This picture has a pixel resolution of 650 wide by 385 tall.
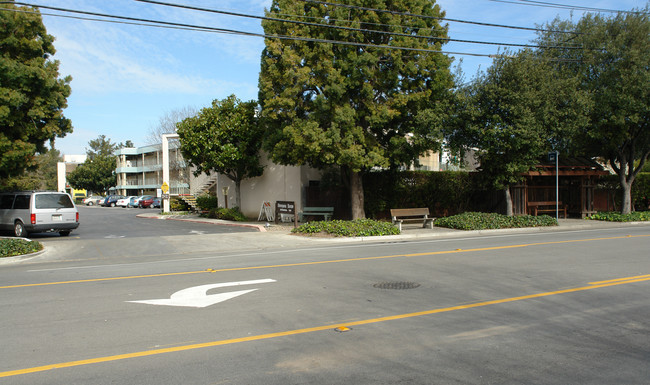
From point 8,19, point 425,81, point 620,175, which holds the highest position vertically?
point 8,19

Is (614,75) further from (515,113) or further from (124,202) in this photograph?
(124,202)

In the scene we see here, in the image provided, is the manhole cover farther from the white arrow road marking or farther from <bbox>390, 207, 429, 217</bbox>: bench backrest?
<bbox>390, 207, 429, 217</bbox>: bench backrest

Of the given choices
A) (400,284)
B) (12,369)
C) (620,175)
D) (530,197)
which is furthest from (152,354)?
(620,175)

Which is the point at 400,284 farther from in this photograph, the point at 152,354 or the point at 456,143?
the point at 456,143

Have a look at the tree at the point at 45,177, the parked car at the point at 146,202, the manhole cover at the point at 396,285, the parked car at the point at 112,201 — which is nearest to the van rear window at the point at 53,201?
the manhole cover at the point at 396,285

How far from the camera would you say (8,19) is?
18.1 metres

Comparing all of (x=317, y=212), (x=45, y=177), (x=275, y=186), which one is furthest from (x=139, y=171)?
(x=317, y=212)

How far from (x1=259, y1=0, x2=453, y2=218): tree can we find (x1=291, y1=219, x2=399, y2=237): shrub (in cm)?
243

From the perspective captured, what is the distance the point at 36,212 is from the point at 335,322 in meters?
16.5

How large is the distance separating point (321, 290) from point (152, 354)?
11.3 ft

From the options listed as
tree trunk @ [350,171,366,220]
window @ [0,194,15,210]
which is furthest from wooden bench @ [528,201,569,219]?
window @ [0,194,15,210]

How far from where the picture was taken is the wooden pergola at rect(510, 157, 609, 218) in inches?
944

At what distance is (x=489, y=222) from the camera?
19984mm

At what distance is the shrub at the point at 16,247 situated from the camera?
13.1 metres
